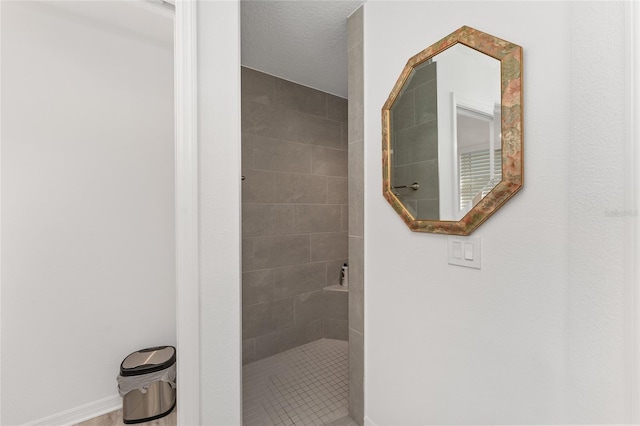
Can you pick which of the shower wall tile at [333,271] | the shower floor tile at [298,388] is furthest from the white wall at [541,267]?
the shower wall tile at [333,271]

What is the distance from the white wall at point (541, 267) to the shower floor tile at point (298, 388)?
608mm

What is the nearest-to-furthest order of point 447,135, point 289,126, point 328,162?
point 447,135
point 289,126
point 328,162

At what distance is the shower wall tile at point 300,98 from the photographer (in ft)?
8.16

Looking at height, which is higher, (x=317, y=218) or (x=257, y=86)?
(x=257, y=86)

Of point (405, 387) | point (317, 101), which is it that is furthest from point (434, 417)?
point (317, 101)

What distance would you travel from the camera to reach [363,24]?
1.57 metres

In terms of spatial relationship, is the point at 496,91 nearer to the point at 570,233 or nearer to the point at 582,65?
the point at 582,65

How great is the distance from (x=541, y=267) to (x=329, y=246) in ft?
6.57

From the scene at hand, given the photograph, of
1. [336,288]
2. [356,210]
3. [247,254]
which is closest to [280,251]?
[247,254]

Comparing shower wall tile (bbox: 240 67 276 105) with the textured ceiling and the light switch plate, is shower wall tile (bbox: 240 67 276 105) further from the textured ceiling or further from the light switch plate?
the light switch plate

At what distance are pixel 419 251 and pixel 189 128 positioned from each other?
3.57 ft

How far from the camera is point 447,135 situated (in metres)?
1.23

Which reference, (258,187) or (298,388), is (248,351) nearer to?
(298,388)

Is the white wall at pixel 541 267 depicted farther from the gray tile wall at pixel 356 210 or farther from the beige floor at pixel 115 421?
the beige floor at pixel 115 421
